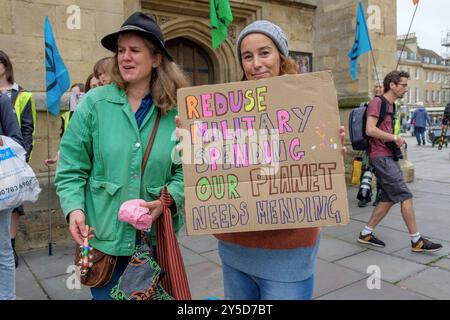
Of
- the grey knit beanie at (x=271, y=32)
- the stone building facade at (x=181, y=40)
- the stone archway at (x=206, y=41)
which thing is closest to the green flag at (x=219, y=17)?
the stone building facade at (x=181, y=40)

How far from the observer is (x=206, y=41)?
22.0ft

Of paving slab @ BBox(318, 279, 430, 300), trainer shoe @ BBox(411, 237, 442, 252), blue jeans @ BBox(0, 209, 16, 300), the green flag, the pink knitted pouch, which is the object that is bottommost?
paving slab @ BBox(318, 279, 430, 300)

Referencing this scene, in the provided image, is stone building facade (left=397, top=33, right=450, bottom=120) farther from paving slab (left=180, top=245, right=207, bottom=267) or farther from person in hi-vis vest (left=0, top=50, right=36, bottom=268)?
person in hi-vis vest (left=0, top=50, right=36, bottom=268)

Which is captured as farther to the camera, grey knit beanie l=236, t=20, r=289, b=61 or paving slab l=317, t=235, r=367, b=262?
paving slab l=317, t=235, r=367, b=262

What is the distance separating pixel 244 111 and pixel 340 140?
0.41 meters

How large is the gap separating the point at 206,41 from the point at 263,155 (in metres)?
5.52

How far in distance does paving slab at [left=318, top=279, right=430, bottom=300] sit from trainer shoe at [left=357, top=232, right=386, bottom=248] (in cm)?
105

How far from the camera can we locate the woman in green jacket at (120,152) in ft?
5.54

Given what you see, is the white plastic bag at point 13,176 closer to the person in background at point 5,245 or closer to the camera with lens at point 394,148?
the person in background at point 5,245

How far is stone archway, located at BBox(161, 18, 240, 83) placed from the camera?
6.31m

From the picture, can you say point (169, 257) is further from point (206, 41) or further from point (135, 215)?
point (206, 41)

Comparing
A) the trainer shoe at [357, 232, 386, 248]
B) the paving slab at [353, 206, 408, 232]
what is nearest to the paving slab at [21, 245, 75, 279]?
the trainer shoe at [357, 232, 386, 248]

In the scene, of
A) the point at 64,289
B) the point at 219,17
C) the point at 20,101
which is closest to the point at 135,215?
the point at 64,289
